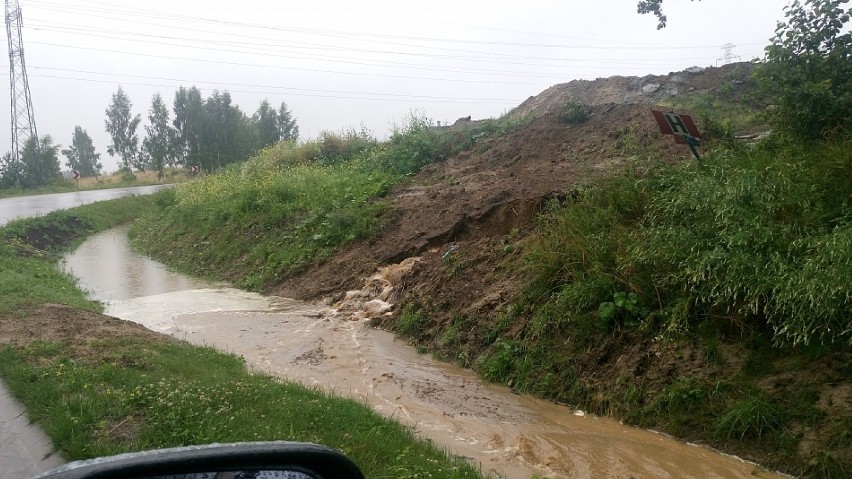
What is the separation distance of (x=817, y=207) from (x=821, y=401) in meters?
2.20

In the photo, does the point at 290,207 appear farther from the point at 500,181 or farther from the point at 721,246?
the point at 721,246

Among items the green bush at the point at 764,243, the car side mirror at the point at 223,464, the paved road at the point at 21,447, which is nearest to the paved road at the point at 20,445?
the paved road at the point at 21,447

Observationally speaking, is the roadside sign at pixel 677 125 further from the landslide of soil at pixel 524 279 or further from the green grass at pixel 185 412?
the green grass at pixel 185 412

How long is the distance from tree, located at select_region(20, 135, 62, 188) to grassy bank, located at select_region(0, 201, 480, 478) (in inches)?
1571

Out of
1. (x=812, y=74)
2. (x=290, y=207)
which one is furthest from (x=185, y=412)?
(x=290, y=207)

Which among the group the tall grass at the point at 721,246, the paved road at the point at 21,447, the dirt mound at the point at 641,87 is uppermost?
the dirt mound at the point at 641,87

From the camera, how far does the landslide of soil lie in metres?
6.17

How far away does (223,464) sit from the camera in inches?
64.7

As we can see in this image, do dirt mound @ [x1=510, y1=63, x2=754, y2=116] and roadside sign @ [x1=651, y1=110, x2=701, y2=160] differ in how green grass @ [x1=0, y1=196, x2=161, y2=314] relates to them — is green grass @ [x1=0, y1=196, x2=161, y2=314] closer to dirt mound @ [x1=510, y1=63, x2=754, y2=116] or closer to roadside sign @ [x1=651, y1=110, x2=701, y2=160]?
roadside sign @ [x1=651, y1=110, x2=701, y2=160]

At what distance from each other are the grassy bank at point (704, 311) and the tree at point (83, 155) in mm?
70960

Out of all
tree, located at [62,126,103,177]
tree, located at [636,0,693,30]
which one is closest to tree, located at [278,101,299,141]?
tree, located at [62,126,103,177]

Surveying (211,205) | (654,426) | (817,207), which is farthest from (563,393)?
(211,205)

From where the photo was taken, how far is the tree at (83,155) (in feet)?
235

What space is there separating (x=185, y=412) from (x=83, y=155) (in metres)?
74.6
